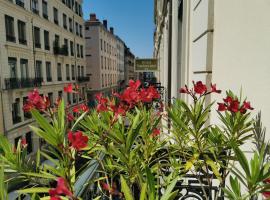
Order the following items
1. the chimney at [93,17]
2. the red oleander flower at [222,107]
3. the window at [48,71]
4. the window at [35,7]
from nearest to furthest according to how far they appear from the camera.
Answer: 1. the red oleander flower at [222,107]
2. the window at [35,7]
3. the window at [48,71]
4. the chimney at [93,17]

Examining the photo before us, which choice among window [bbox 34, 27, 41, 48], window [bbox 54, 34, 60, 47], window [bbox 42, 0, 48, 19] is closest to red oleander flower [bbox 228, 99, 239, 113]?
window [bbox 34, 27, 41, 48]

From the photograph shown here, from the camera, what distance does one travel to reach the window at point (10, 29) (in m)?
15.7

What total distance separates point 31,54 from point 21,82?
2975 millimetres

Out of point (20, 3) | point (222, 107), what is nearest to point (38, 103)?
point (222, 107)

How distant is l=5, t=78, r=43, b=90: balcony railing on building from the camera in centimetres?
1550

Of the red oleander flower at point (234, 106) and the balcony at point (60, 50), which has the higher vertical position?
the balcony at point (60, 50)

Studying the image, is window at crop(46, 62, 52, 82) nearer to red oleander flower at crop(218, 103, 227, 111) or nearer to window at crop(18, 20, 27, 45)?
window at crop(18, 20, 27, 45)

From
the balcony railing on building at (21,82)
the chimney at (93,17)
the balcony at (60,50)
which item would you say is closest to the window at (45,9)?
the balcony at (60,50)

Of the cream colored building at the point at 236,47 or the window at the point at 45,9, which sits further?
the window at the point at 45,9

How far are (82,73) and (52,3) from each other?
35.1ft

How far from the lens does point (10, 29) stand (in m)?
16.2

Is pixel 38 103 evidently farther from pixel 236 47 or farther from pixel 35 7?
pixel 35 7

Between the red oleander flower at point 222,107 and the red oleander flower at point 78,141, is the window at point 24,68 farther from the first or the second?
the red oleander flower at point 78,141

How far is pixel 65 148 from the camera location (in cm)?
119
